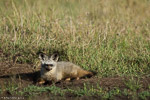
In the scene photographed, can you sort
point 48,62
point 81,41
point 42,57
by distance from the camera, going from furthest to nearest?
point 81,41 < point 42,57 < point 48,62

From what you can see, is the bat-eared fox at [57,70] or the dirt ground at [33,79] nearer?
the dirt ground at [33,79]

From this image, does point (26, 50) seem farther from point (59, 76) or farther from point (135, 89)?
point (135, 89)

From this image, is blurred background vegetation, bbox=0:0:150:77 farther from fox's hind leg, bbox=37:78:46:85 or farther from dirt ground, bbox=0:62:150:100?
fox's hind leg, bbox=37:78:46:85

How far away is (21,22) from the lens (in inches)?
391

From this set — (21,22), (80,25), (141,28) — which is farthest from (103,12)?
(21,22)

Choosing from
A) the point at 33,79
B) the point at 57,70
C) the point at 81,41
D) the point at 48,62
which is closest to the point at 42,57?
the point at 48,62

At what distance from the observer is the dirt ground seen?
681 centimetres

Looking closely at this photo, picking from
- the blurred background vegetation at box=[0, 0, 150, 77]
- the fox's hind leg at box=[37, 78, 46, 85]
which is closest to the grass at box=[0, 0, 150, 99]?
the blurred background vegetation at box=[0, 0, 150, 77]

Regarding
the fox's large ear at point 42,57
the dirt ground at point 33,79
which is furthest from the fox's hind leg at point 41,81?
the fox's large ear at point 42,57

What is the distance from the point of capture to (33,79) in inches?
307

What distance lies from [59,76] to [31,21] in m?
3.11

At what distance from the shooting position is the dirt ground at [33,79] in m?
6.81

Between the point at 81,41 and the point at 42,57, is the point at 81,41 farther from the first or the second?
the point at 42,57

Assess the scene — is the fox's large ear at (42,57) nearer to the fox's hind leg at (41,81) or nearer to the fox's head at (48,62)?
the fox's head at (48,62)
